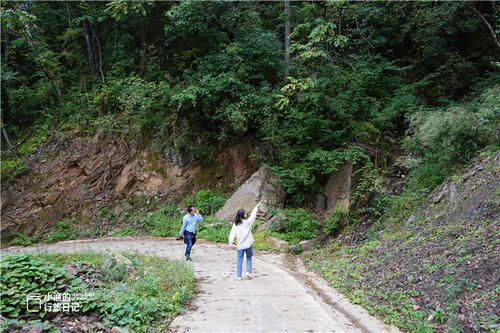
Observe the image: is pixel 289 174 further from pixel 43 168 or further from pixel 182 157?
pixel 43 168

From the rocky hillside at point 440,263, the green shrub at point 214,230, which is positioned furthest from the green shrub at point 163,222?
the rocky hillside at point 440,263

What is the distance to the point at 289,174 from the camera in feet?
41.3

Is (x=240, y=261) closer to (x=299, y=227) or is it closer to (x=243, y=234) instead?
(x=243, y=234)

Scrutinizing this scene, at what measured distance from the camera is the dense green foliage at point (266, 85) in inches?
487

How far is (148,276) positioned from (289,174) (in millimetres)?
7987

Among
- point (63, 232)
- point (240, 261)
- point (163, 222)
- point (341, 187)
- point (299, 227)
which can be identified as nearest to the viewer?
point (240, 261)

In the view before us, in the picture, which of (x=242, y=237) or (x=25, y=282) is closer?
(x=25, y=282)

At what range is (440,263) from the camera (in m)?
5.22

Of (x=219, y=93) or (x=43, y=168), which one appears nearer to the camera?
(x=219, y=93)

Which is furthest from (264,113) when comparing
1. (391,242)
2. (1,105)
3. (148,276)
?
(1,105)

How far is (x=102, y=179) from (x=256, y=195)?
8.55 metres

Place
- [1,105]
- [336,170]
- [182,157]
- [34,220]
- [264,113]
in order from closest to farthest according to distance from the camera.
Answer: [336,170]
[264,113]
[34,220]
[182,157]
[1,105]

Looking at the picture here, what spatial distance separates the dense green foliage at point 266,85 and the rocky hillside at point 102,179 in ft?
2.56

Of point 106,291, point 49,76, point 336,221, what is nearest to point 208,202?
point 336,221
